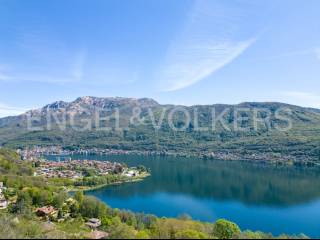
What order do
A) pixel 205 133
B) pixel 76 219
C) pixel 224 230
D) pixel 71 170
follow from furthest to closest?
pixel 205 133 → pixel 71 170 → pixel 76 219 → pixel 224 230

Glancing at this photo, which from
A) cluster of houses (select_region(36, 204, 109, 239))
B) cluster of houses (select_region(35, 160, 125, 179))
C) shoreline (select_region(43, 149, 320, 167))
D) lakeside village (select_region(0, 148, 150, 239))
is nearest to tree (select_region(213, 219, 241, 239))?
lakeside village (select_region(0, 148, 150, 239))

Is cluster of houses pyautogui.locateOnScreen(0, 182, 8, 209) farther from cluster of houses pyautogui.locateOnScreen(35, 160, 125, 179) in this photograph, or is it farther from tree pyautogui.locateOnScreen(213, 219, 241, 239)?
tree pyautogui.locateOnScreen(213, 219, 241, 239)

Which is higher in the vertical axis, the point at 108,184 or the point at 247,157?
the point at 247,157

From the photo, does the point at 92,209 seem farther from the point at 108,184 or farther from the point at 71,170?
the point at 71,170

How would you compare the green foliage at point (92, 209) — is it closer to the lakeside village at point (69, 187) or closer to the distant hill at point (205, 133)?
the lakeside village at point (69, 187)

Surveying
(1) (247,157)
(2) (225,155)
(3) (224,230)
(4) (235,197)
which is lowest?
(4) (235,197)

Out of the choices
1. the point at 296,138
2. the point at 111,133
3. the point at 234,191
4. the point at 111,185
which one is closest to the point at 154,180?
the point at 111,185

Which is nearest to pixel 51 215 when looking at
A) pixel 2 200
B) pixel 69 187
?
pixel 2 200

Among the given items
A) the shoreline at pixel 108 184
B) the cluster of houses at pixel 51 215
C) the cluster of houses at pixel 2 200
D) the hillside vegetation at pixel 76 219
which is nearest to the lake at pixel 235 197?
the shoreline at pixel 108 184
